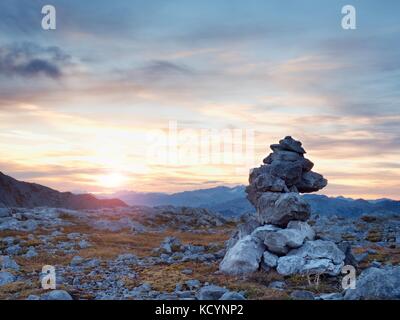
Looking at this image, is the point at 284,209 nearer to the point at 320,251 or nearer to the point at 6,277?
A: the point at 320,251

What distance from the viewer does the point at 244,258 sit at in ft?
110

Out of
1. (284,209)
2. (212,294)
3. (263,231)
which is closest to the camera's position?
(212,294)

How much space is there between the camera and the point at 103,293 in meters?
27.0

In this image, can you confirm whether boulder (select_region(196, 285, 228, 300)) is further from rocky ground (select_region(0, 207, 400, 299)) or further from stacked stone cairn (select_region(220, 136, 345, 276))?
stacked stone cairn (select_region(220, 136, 345, 276))

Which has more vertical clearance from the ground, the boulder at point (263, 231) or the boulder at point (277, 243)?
the boulder at point (263, 231)

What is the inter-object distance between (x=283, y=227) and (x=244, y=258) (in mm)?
5786

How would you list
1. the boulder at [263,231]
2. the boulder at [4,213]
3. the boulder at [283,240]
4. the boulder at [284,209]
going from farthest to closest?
the boulder at [4,213]
the boulder at [284,209]
the boulder at [263,231]
the boulder at [283,240]

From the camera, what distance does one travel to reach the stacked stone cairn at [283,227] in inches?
1288

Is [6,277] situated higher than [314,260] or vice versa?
[314,260]

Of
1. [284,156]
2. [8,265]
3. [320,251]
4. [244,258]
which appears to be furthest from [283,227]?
[8,265]

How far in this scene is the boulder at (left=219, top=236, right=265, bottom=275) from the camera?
33.2 m

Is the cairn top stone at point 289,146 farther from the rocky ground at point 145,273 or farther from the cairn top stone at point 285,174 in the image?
the rocky ground at point 145,273

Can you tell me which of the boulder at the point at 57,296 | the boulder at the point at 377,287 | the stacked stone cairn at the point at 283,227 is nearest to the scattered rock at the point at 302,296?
the boulder at the point at 377,287
